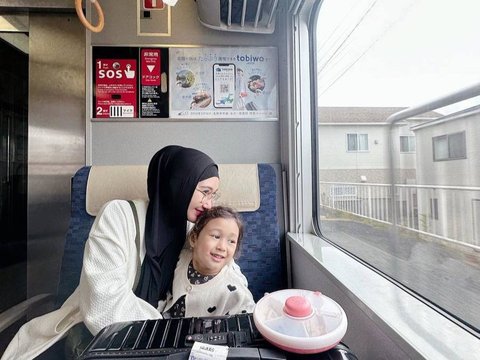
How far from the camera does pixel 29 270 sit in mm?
1722

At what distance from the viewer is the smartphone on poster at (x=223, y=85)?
A: 66.9 inches

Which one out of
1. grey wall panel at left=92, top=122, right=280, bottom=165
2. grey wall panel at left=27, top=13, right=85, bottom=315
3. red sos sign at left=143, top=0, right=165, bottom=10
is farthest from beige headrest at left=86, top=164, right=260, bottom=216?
red sos sign at left=143, top=0, right=165, bottom=10

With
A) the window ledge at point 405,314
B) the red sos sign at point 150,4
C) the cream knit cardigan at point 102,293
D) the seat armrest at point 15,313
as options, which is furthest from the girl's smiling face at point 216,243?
the red sos sign at point 150,4

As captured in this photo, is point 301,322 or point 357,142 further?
point 357,142

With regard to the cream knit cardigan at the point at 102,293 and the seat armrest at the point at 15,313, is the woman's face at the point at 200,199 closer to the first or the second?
the cream knit cardigan at the point at 102,293

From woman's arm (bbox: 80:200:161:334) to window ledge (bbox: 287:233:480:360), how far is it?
65 cm

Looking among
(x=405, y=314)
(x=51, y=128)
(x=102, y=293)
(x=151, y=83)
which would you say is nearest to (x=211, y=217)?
(x=102, y=293)

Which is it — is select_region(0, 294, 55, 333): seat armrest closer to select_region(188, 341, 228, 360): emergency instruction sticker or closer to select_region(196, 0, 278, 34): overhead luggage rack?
select_region(188, 341, 228, 360): emergency instruction sticker

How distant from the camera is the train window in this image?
26.4 inches

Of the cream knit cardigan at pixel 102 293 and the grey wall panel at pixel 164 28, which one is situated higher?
the grey wall panel at pixel 164 28

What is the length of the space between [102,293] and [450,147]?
1.07m

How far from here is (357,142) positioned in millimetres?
1243

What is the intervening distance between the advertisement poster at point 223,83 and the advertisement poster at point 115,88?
0.75ft

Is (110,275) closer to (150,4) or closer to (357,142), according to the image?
(357,142)
